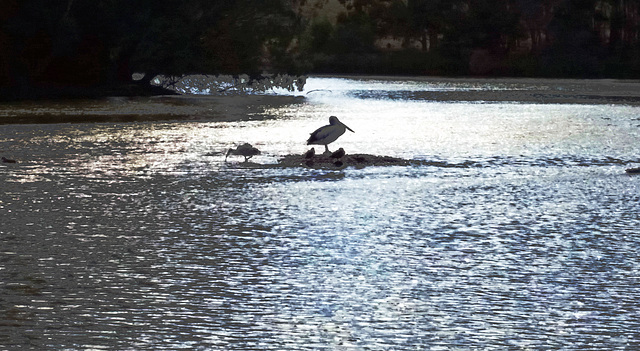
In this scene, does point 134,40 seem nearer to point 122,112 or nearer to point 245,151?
point 122,112

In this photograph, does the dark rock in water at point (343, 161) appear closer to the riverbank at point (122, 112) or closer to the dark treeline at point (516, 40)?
the riverbank at point (122, 112)

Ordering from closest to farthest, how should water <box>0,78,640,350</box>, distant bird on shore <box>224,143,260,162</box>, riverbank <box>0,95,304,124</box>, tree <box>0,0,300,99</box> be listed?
water <box>0,78,640,350</box> → distant bird on shore <box>224,143,260,162</box> → riverbank <box>0,95,304,124</box> → tree <box>0,0,300,99</box>

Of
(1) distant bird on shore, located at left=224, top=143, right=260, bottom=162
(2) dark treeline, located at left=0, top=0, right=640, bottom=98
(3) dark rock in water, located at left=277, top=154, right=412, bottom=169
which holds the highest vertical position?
(2) dark treeline, located at left=0, top=0, right=640, bottom=98

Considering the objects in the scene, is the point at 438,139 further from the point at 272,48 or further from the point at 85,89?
the point at 272,48

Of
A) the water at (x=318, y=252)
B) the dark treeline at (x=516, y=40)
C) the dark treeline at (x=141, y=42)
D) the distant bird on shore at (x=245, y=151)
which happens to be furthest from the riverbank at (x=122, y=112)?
the dark treeline at (x=516, y=40)

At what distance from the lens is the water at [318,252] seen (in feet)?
Answer: 20.0

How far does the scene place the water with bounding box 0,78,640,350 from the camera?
6.11 metres

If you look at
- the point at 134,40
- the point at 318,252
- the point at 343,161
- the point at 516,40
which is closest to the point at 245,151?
the point at 343,161

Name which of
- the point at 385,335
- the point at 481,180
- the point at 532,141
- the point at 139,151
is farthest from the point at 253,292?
the point at 532,141

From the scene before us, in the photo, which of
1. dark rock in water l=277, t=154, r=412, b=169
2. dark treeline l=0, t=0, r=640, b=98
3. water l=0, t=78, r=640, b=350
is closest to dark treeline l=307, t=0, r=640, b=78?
dark treeline l=0, t=0, r=640, b=98

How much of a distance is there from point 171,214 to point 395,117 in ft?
64.2

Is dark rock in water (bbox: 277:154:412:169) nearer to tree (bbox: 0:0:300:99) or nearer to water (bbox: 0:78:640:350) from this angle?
water (bbox: 0:78:640:350)

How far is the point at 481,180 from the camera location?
14148mm

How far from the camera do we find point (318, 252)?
8.64 metres
